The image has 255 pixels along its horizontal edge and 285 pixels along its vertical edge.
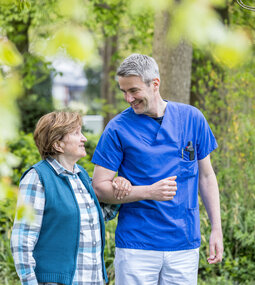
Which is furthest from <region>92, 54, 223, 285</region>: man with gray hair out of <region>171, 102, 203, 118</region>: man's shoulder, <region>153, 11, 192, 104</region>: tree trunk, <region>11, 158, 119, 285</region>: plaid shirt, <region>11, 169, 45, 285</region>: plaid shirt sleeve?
<region>153, 11, 192, 104</region>: tree trunk

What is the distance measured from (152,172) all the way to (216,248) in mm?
646

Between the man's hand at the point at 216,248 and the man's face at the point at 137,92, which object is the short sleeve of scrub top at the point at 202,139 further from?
the man's hand at the point at 216,248

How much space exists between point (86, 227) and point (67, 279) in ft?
0.87

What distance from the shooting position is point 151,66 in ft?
8.48

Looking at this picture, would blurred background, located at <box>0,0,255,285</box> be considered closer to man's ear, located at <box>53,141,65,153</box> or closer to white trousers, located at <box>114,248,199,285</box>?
man's ear, located at <box>53,141,65,153</box>

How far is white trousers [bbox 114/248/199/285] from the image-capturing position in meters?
2.51

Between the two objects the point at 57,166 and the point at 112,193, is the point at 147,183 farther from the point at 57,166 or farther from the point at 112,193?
the point at 57,166

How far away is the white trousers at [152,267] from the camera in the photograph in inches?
99.0

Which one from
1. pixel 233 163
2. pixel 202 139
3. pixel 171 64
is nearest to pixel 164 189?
pixel 202 139

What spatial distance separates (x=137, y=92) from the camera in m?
2.54

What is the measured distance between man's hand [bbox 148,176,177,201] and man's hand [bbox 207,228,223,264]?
52 centimetres

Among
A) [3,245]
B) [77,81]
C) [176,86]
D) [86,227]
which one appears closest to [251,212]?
[176,86]

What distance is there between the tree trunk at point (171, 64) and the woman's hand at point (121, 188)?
11.0 feet

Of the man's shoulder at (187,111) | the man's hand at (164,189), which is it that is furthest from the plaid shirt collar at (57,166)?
the man's shoulder at (187,111)
